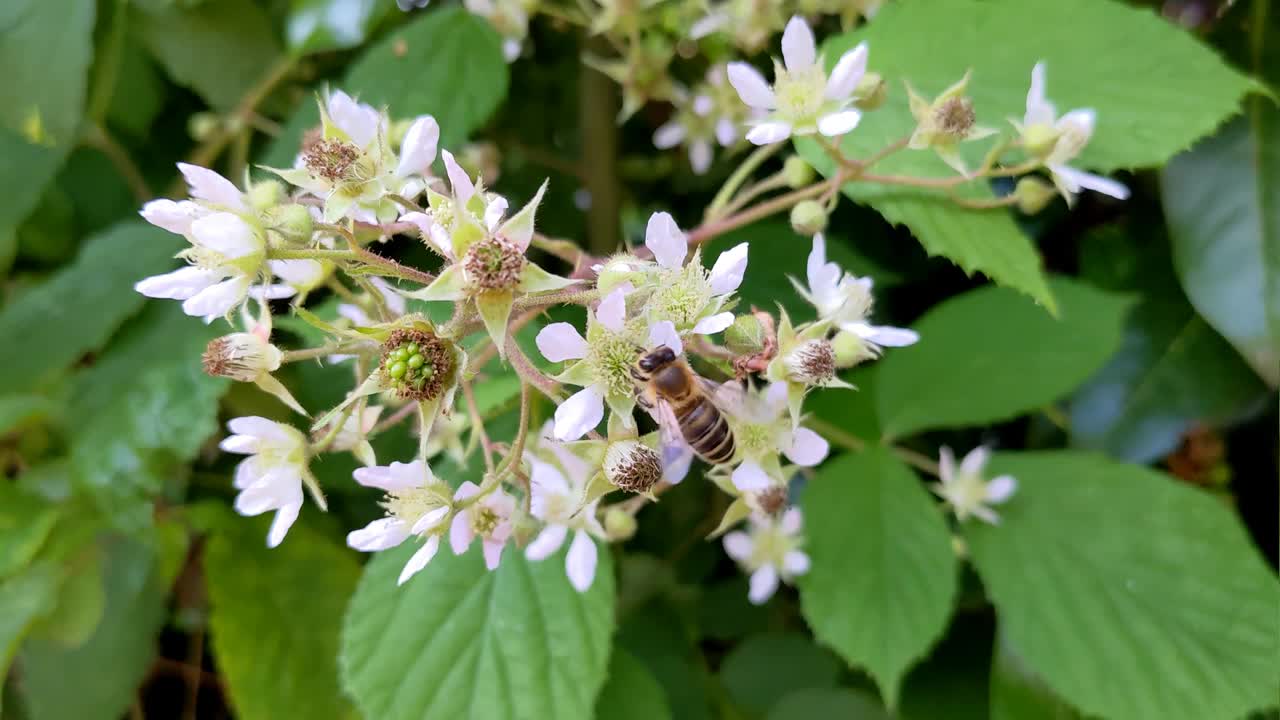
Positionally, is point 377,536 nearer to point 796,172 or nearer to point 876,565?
point 796,172

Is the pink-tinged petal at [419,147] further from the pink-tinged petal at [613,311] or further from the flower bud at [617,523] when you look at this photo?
the flower bud at [617,523]

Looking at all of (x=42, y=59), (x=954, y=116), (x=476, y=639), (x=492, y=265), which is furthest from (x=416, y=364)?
(x=42, y=59)

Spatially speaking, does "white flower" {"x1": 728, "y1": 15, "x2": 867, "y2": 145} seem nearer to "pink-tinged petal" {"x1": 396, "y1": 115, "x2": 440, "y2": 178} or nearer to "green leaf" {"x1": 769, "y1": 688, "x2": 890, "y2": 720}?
"pink-tinged petal" {"x1": 396, "y1": 115, "x2": 440, "y2": 178}

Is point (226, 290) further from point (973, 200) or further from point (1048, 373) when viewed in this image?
point (1048, 373)

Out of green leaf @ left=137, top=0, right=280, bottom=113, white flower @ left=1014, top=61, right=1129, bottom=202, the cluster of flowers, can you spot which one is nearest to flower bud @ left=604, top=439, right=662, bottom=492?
the cluster of flowers

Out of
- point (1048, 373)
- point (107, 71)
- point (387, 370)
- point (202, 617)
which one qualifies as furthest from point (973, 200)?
point (202, 617)

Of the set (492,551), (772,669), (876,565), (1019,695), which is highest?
(492,551)
